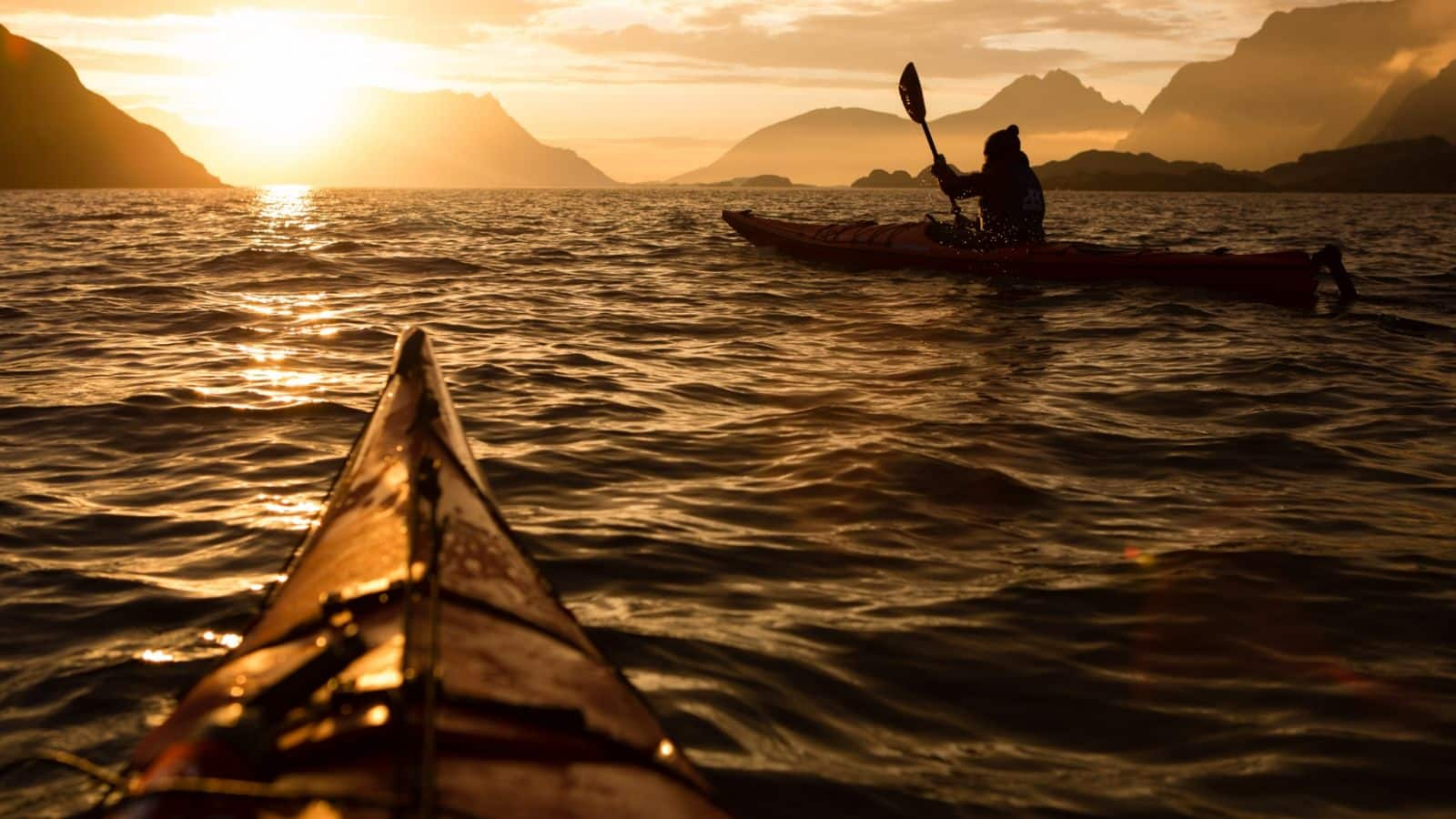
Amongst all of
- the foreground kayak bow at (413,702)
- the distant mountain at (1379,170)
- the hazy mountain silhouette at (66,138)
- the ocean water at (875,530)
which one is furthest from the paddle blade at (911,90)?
the distant mountain at (1379,170)

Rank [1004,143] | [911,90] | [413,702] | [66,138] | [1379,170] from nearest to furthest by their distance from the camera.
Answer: [413,702]
[1004,143]
[911,90]
[66,138]
[1379,170]

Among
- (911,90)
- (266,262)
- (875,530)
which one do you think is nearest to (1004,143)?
(911,90)

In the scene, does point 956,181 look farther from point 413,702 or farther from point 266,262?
point 413,702

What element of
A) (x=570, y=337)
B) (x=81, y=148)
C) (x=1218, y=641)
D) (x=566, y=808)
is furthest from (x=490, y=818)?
(x=81, y=148)

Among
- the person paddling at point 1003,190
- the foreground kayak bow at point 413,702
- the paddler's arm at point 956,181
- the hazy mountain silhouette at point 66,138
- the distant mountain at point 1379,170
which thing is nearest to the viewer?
the foreground kayak bow at point 413,702

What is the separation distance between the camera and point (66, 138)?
150 m

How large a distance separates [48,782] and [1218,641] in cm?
391

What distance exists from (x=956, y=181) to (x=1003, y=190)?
0.67 metres

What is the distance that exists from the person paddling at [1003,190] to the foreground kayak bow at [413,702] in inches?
485

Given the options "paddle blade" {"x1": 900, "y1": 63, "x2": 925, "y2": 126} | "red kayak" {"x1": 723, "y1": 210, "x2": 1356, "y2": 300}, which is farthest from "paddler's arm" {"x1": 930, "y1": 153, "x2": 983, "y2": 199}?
"paddle blade" {"x1": 900, "y1": 63, "x2": 925, "y2": 126}

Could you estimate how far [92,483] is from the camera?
5.87 m

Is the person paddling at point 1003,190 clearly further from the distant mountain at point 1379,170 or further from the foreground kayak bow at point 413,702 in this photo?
the distant mountain at point 1379,170

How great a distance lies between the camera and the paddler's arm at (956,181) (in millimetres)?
14453

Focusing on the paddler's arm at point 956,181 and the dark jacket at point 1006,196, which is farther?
the paddler's arm at point 956,181
